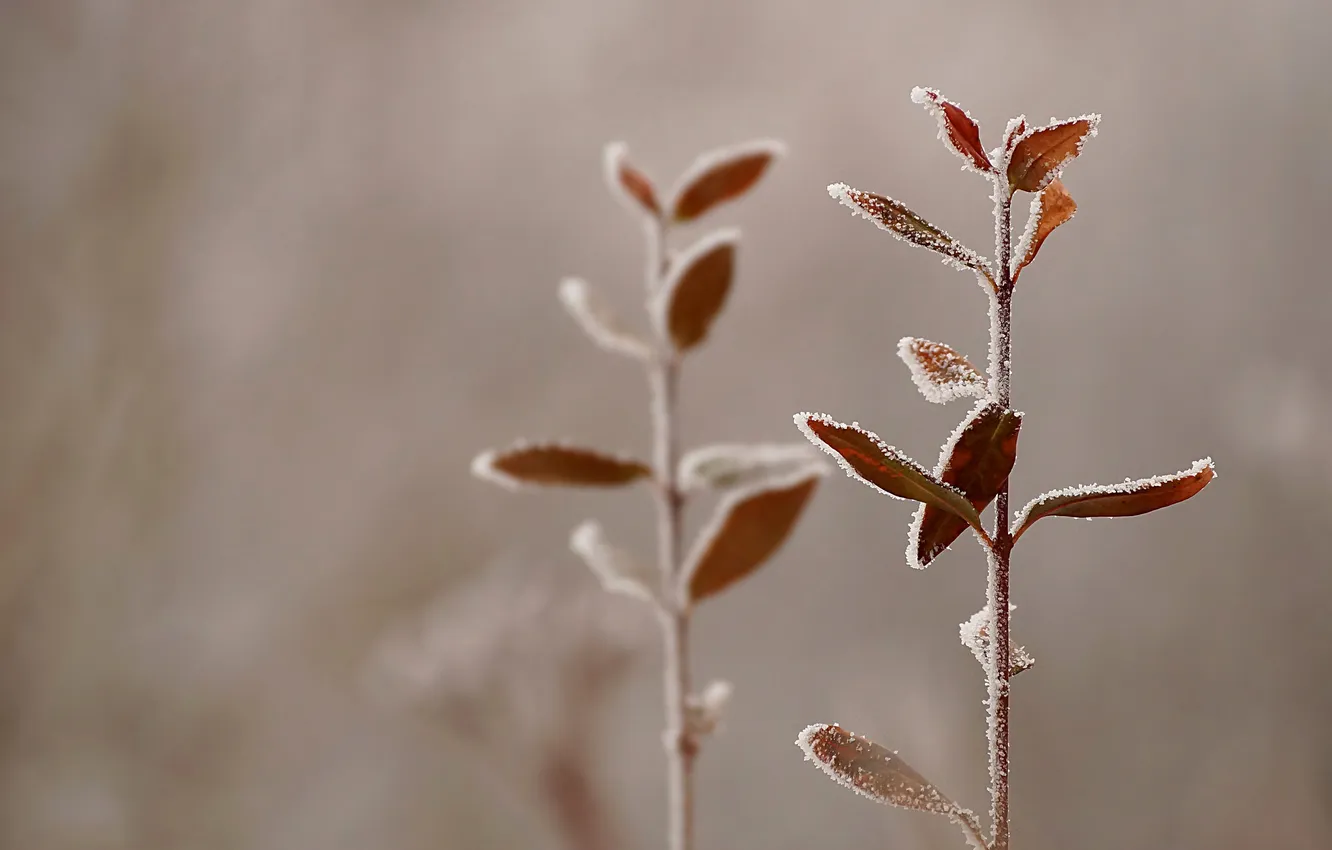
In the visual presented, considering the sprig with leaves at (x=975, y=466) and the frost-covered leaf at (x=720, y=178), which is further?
the frost-covered leaf at (x=720, y=178)

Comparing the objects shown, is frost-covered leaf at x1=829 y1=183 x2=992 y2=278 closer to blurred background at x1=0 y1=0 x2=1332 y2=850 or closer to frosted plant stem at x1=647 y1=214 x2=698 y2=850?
frosted plant stem at x1=647 y1=214 x2=698 y2=850

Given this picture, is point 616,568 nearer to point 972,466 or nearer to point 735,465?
point 735,465

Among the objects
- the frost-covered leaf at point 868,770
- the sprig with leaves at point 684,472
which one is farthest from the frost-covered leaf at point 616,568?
the frost-covered leaf at point 868,770

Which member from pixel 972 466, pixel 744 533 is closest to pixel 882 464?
pixel 972 466

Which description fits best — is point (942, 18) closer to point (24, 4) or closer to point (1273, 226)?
point (1273, 226)

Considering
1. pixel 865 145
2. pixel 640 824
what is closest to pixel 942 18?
pixel 865 145

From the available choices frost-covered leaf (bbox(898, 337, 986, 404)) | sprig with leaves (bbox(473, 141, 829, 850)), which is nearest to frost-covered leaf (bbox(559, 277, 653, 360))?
sprig with leaves (bbox(473, 141, 829, 850))

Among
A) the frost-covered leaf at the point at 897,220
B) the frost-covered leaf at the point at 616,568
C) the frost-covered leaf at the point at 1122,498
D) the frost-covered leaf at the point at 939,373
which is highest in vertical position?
the frost-covered leaf at the point at 897,220

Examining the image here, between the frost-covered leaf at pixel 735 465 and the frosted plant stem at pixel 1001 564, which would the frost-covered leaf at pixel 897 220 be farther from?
the frost-covered leaf at pixel 735 465
